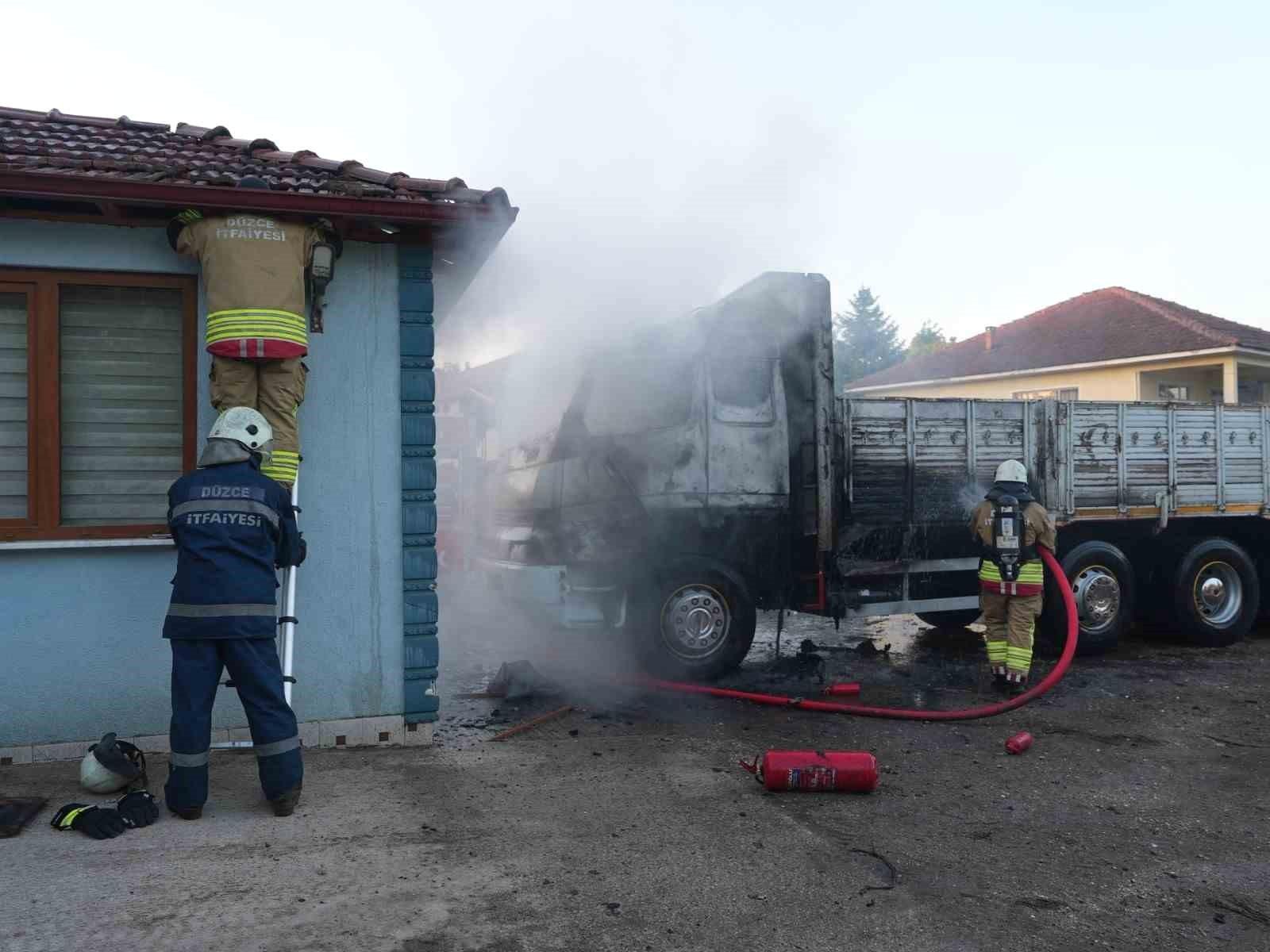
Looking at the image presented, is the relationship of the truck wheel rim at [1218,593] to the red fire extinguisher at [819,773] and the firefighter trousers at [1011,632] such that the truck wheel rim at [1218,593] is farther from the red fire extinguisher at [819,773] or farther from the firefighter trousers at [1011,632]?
the red fire extinguisher at [819,773]

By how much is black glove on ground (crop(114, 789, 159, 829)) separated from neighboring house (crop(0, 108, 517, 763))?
990 millimetres

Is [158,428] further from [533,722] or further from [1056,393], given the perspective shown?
[1056,393]

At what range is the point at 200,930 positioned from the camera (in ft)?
10.8

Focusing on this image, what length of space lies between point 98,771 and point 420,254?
128 inches

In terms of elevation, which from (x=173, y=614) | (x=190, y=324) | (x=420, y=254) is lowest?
(x=173, y=614)

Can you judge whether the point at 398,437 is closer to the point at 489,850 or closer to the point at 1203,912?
the point at 489,850

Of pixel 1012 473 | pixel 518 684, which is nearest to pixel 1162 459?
pixel 1012 473

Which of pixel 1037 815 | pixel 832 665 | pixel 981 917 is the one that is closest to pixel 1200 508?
pixel 832 665

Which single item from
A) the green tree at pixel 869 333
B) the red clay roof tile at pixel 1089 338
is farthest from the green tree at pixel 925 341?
the red clay roof tile at pixel 1089 338

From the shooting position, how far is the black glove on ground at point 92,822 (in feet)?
→ 13.4

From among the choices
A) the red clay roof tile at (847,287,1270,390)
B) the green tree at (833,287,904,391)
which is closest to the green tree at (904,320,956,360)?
the green tree at (833,287,904,391)

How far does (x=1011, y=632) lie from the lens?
7320mm

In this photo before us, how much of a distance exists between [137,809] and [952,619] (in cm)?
825

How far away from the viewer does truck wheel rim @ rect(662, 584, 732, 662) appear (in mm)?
7277
